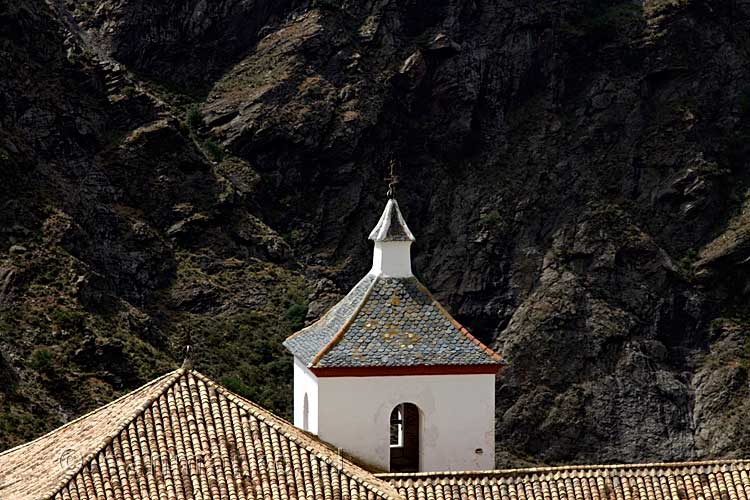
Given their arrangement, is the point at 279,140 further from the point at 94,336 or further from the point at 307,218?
the point at 94,336

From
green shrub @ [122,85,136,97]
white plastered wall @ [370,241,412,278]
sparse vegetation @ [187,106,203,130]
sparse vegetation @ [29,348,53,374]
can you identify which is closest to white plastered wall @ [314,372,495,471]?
white plastered wall @ [370,241,412,278]

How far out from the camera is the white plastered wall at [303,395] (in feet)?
74.8

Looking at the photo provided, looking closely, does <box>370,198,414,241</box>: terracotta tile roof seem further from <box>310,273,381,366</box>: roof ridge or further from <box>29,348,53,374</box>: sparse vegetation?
<box>29,348,53,374</box>: sparse vegetation

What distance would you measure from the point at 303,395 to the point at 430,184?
47550 mm

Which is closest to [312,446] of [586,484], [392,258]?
[586,484]

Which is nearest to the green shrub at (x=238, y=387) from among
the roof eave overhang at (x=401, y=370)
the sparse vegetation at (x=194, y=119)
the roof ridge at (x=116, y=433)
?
the sparse vegetation at (x=194, y=119)

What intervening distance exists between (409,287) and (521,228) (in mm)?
46387

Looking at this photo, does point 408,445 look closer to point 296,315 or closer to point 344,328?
point 344,328

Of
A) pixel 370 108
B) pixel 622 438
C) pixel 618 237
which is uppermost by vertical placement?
pixel 370 108

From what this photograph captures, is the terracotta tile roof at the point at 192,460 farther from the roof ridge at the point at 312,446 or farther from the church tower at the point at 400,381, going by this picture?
the church tower at the point at 400,381

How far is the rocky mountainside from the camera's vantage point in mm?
60812

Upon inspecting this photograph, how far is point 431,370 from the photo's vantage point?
22.8 meters

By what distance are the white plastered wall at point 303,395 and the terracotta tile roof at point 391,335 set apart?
279 millimetres

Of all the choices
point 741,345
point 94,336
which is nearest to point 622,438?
point 741,345
